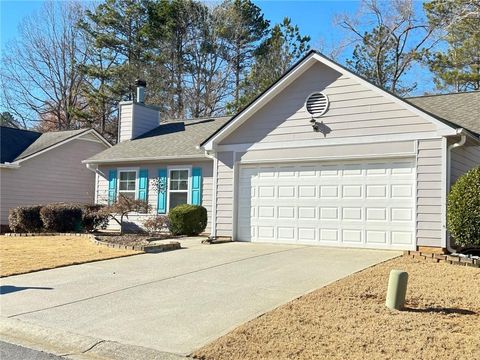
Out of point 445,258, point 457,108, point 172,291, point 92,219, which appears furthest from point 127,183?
point 445,258

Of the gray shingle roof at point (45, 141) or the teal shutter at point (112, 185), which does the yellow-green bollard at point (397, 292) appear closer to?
the teal shutter at point (112, 185)

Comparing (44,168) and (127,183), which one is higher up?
(44,168)

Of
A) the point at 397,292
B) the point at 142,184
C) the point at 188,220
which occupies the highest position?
the point at 142,184

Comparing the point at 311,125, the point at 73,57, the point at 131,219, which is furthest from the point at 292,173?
the point at 73,57

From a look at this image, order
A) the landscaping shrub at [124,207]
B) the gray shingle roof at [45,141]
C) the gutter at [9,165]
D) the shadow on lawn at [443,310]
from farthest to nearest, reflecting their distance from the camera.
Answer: the gray shingle roof at [45,141] → the gutter at [9,165] → the landscaping shrub at [124,207] → the shadow on lawn at [443,310]

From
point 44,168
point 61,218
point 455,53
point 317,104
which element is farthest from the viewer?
point 455,53

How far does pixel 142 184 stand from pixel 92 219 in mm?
2188

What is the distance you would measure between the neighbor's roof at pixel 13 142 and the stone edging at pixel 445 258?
680 inches

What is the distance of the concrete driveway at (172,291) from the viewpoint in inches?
222

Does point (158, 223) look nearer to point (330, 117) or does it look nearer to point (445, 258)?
point (330, 117)

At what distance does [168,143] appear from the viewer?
18.5 metres

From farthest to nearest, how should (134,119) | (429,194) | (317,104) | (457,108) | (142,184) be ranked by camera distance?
1. (134,119)
2. (142,184)
3. (457,108)
4. (317,104)
5. (429,194)

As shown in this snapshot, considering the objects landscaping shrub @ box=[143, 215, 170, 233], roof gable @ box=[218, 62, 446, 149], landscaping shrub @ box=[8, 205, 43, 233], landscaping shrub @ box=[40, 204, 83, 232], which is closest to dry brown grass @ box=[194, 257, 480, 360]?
roof gable @ box=[218, 62, 446, 149]

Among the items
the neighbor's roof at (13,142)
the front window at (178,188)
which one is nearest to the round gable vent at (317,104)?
the front window at (178,188)
